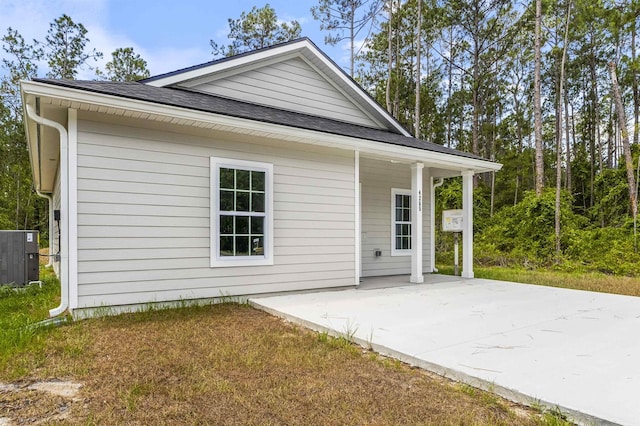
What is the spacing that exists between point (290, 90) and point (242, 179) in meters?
2.82

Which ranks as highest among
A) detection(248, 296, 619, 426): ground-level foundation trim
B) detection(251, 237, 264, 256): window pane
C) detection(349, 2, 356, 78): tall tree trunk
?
detection(349, 2, 356, 78): tall tree trunk

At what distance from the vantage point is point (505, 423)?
214 centimetres

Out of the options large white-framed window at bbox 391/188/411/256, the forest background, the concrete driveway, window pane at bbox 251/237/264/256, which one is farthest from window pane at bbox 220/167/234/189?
the forest background

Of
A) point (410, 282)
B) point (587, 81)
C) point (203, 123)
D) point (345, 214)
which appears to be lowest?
point (410, 282)

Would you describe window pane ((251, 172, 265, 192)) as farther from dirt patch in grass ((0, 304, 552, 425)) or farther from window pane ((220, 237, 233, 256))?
dirt patch in grass ((0, 304, 552, 425))

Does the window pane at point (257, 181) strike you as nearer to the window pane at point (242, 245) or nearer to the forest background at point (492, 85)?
the window pane at point (242, 245)

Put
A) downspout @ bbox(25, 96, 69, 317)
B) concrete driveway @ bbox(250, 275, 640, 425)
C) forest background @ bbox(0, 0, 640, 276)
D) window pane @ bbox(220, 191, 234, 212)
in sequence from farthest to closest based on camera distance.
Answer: forest background @ bbox(0, 0, 640, 276) → window pane @ bbox(220, 191, 234, 212) → downspout @ bbox(25, 96, 69, 317) → concrete driveway @ bbox(250, 275, 640, 425)

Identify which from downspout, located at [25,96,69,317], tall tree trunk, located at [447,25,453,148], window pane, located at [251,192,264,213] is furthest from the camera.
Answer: tall tree trunk, located at [447,25,453,148]

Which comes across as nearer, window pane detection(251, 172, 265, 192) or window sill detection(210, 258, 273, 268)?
window sill detection(210, 258, 273, 268)

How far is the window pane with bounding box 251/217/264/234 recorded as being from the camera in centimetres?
584

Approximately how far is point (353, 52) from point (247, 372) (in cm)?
2052

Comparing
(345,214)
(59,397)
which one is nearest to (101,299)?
(59,397)

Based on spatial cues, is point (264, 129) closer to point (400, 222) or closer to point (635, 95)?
point (400, 222)

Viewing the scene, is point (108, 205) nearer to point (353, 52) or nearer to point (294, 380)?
point (294, 380)
